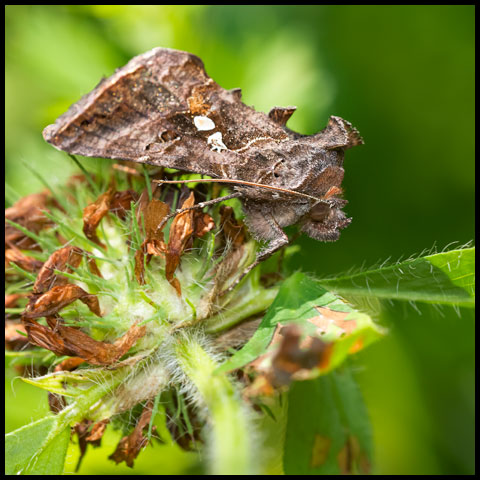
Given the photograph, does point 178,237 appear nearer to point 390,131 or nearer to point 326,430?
point 326,430

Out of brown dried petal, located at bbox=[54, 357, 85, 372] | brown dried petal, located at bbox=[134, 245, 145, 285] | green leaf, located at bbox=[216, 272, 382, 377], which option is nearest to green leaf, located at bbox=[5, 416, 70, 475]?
brown dried petal, located at bbox=[54, 357, 85, 372]

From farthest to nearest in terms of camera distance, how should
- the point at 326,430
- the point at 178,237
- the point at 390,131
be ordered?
the point at 390,131 < the point at 326,430 < the point at 178,237

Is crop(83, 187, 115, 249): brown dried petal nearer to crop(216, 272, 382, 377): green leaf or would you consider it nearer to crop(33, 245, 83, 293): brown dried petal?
crop(33, 245, 83, 293): brown dried petal

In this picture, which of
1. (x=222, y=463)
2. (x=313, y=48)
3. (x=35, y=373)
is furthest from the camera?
(x=313, y=48)

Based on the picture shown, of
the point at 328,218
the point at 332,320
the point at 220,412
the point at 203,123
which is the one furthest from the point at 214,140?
the point at 220,412

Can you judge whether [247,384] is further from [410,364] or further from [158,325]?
[410,364]

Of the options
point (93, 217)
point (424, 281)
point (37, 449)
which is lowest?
point (37, 449)

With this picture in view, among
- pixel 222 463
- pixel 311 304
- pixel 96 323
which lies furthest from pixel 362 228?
pixel 222 463

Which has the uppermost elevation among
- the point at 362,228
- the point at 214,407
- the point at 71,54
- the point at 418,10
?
the point at 418,10
